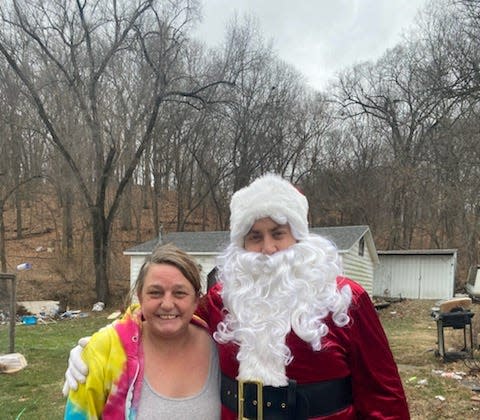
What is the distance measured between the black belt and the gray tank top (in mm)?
90

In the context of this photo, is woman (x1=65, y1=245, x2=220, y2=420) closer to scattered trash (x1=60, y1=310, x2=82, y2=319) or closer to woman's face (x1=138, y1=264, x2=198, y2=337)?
woman's face (x1=138, y1=264, x2=198, y2=337)

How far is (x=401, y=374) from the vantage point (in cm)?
814

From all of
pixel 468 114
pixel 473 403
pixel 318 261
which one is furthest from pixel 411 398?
pixel 468 114

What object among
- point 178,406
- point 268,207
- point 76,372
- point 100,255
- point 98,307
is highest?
point 268,207

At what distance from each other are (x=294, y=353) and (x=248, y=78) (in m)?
29.4

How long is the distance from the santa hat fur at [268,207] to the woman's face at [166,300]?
38cm

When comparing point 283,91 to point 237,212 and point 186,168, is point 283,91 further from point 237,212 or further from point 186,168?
point 237,212

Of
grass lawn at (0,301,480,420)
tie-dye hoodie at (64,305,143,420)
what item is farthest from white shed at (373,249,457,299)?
tie-dye hoodie at (64,305,143,420)

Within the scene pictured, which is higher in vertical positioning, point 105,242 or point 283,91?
point 283,91

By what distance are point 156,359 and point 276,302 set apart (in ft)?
1.79

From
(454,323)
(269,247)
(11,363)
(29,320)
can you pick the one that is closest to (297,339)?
(269,247)

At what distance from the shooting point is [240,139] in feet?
96.7

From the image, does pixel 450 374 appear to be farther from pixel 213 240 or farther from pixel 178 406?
pixel 213 240

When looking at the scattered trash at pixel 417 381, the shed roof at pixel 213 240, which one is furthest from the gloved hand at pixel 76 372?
the shed roof at pixel 213 240
